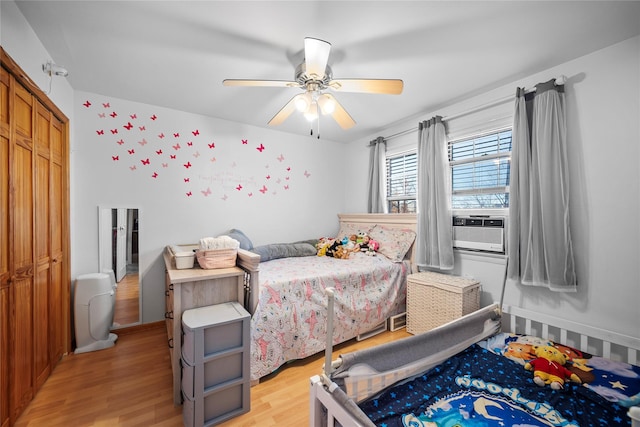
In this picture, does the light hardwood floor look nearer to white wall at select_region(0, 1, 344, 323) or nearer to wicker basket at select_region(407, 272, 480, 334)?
white wall at select_region(0, 1, 344, 323)

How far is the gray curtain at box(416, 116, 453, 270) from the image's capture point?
2.65 m

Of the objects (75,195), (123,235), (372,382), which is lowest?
(372,382)

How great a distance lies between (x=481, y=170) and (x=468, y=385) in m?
1.96

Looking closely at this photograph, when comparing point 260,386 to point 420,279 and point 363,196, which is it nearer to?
point 420,279

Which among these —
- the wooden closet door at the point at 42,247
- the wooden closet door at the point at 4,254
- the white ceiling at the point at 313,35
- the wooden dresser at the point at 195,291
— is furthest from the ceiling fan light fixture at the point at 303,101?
the wooden closet door at the point at 42,247

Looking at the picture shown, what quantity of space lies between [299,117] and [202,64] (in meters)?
1.25

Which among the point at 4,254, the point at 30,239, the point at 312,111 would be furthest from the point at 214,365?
the point at 312,111

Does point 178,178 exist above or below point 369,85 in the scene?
below

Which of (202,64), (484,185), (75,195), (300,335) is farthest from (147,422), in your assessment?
(484,185)

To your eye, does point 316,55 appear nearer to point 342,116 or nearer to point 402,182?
point 342,116

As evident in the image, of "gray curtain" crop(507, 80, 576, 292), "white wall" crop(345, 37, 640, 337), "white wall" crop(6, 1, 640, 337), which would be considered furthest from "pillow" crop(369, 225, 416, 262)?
"white wall" crop(345, 37, 640, 337)

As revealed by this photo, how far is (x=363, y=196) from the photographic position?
3885mm

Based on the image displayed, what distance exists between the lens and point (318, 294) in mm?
2174

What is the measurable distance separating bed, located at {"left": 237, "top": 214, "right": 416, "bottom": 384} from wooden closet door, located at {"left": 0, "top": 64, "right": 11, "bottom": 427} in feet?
4.01
